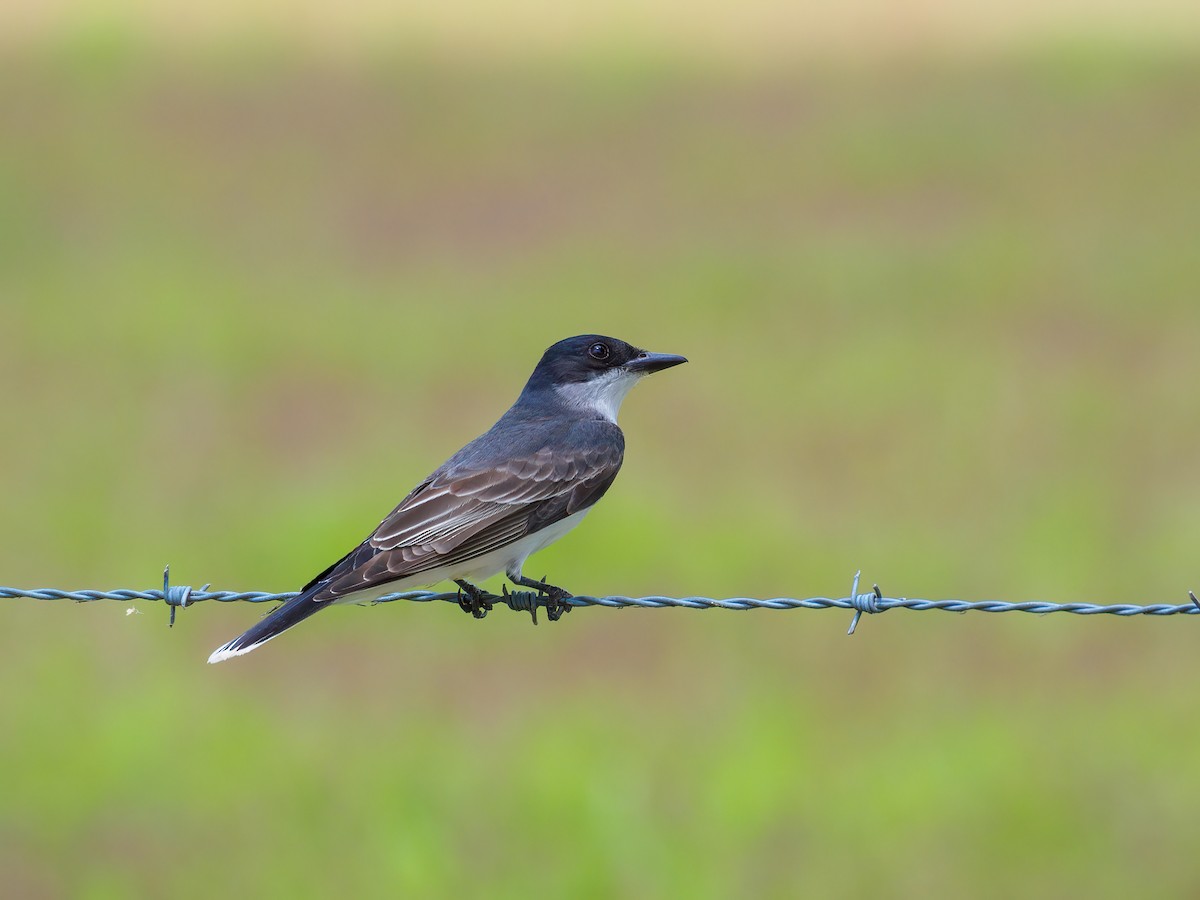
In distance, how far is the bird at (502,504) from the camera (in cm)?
680

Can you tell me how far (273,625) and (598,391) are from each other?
230cm

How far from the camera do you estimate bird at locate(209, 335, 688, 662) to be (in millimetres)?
6798

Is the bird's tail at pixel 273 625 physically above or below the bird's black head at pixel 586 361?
below

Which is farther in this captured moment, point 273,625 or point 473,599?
point 473,599

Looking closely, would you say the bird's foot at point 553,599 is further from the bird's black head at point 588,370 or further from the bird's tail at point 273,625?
the bird's black head at point 588,370

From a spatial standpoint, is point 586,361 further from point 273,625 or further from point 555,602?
point 273,625

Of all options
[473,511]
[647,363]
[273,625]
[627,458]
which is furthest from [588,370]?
[627,458]

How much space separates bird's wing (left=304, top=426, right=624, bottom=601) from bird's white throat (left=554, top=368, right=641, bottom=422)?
0.58m

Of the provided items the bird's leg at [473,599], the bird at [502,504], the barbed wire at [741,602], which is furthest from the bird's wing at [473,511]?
the bird's leg at [473,599]

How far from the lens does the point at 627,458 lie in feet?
52.1

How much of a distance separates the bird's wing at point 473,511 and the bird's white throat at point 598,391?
0.58 m

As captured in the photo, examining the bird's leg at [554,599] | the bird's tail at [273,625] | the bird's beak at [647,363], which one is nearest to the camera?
the bird's tail at [273,625]

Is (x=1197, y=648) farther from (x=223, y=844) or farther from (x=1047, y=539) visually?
(x=223, y=844)

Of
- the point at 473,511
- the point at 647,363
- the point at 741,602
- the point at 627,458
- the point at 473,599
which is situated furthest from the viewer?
the point at 627,458
